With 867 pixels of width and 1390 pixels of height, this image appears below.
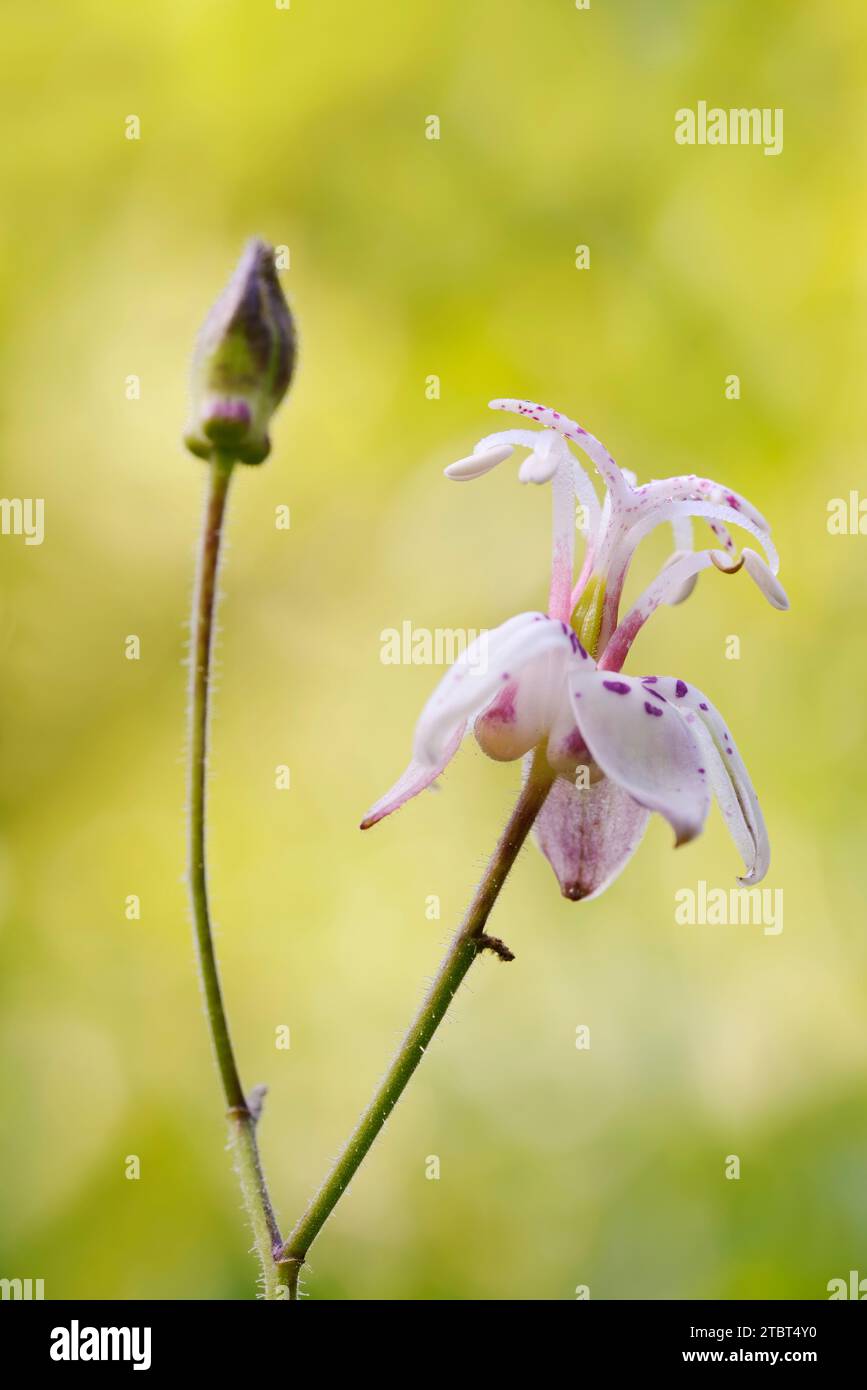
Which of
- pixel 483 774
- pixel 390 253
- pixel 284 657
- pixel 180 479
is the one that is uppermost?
pixel 390 253

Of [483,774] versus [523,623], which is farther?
[483,774]

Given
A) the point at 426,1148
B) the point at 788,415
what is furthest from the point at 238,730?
the point at 788,415

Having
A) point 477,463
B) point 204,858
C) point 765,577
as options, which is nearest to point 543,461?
point 477,463

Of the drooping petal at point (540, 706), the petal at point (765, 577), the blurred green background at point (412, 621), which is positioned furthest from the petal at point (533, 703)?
the blurred green background at point (412, 621)

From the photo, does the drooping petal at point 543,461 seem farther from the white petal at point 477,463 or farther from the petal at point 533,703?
the petal at point 533,703

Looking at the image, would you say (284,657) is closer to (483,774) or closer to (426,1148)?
(483,774)

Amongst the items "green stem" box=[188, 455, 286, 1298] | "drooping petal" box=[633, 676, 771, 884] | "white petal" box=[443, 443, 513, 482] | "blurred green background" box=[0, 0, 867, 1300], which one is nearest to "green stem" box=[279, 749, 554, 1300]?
"green stem" box=[188, 455, 286, 1298]

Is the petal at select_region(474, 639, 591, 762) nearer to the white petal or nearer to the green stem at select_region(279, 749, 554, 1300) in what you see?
the green stem at select_region(279, 749, 554, 1300)
